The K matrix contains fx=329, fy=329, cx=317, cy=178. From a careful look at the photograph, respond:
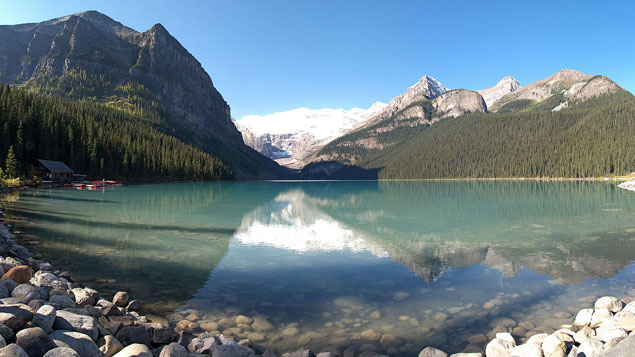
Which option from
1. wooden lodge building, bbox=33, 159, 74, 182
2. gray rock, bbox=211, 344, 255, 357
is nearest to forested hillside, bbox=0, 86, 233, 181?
wooden lodge building, bbox=33, 159, 74, 182

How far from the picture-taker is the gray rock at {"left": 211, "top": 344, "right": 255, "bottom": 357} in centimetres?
614

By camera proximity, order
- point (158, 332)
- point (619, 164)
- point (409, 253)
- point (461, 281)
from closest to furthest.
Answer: point (158, 332) → point (461, 281) → point (409, 253) → point (619, 164)

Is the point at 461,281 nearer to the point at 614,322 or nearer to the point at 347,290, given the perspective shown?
the point at 347,290

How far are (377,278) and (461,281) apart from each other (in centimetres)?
314

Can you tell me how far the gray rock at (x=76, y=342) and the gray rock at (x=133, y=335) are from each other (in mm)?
1097

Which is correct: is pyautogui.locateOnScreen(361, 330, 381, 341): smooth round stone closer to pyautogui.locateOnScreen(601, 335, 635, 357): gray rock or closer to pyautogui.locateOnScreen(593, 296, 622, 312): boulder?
pyautogui.locateOnScreen(601, 335, 635, 357): gray rock

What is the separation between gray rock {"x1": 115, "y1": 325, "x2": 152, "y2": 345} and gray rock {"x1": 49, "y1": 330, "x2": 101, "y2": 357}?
43.2 inches

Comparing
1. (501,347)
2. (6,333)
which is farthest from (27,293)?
(501,347)

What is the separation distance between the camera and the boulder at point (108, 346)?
5.46 meters

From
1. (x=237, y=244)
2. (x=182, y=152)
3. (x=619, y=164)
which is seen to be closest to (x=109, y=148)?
(x=182, y=152)

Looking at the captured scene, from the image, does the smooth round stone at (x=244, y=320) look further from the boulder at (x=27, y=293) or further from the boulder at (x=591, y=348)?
the boulder at (x=591, y=348)

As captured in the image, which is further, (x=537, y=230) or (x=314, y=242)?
(x=537, y=230)

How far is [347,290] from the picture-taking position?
1159 centimetres

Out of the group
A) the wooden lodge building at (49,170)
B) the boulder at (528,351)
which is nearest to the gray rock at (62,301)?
the boulder at (528,351)
